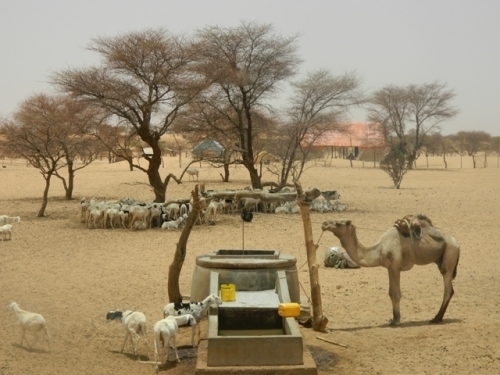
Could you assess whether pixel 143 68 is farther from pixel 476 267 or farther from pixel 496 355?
pixel 496 355

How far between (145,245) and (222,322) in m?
9.92

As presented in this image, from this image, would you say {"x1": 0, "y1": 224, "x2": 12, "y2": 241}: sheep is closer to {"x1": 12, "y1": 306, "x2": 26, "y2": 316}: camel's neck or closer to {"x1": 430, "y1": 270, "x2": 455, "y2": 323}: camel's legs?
{"x1": 12, "y1": 306, "x2": 26, "y2": 316}: camel's neck

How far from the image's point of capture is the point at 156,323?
31.1ft

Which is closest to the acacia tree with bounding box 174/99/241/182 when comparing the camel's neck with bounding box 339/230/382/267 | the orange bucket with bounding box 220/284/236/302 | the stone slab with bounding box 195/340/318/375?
the camel's neck with bounding box 339/230/382/267

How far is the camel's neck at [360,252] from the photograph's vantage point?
1166 cm

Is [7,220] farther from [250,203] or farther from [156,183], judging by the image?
[250,203]

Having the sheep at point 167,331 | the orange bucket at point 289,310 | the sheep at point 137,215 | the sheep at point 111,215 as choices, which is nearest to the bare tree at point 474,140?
the sheep at point 137,215

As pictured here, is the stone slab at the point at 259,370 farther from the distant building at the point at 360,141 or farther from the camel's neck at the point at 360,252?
the distant building at the point at 360,141

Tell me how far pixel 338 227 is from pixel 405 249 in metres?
1.04

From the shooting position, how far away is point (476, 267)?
16359 mm

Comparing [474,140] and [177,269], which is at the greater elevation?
[474,140]

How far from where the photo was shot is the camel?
453 inches

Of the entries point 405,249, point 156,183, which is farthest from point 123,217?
point 405,249

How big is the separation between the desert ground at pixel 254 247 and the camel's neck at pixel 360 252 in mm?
894
